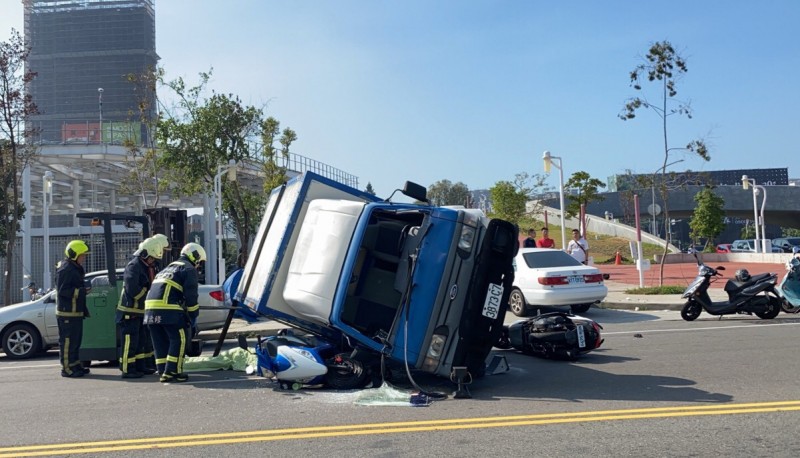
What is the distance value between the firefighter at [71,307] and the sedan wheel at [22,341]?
334 centimetres

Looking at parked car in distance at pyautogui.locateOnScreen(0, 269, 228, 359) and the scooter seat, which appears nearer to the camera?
parked car in distance at pyautogui.locateOnScreen(0, 269, 228, 359)

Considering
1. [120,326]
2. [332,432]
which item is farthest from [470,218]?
[120,326]

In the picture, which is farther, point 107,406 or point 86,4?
point 86,4

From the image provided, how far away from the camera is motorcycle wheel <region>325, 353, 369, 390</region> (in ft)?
26.3

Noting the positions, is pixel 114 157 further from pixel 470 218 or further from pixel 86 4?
pixel 86 4

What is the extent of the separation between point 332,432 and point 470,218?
270cm

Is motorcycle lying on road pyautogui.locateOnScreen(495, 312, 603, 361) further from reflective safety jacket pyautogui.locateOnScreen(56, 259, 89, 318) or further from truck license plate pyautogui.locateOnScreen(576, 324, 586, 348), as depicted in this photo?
reflective safety jacket pyautogui.locateOnScreen(56, 259, 89, 318)

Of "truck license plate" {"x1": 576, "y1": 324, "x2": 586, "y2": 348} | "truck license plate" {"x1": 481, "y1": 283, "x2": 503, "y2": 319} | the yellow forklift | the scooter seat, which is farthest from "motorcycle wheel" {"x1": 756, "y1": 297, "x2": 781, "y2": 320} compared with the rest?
the yellow forklift

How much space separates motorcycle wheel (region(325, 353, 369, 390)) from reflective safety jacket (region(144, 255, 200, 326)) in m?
1.94

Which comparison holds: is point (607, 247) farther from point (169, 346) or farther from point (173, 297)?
point (173, 297)

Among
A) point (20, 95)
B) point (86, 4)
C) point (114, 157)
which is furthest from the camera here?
point (86, 4)

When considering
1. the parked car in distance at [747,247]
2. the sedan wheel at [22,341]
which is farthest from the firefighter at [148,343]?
the parked car in distance at [747,247]

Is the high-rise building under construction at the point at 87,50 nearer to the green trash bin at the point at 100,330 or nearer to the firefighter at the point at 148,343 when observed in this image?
the green trash bin at the point at 100,330

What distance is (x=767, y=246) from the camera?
131 feet
